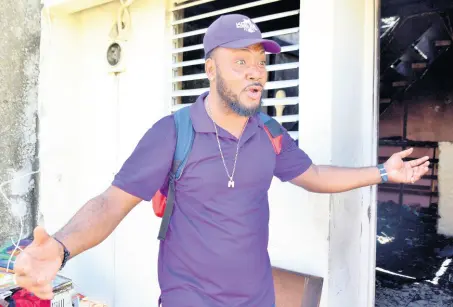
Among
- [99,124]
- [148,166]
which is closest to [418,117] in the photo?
[99,124]

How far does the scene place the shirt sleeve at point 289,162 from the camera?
209 centimetres

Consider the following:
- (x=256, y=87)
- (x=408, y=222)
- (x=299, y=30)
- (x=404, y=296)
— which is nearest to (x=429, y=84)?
(x=408, y=222)

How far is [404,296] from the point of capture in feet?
15.2

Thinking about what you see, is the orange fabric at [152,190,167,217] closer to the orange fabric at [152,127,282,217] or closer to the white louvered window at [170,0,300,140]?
the orange fabric at [152,127,282,217]

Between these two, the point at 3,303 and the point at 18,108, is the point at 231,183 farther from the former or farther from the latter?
the point at 18,108

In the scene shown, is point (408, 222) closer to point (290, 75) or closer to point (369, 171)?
point (290, 75)

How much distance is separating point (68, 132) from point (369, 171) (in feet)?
9.98

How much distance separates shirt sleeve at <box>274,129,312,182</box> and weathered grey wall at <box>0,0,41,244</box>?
2.88m

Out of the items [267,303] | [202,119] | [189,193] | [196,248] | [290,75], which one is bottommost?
[267,303]

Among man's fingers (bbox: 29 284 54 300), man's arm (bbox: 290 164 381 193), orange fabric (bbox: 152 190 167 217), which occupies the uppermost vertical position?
man's arm (bbox: 290 164 381 193)

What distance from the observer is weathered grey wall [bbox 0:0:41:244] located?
3828 mm

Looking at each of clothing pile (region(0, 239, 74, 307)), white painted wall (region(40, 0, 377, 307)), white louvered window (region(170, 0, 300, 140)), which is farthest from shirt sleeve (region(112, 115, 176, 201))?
clothing pile (region(0, 239, 74, 307))

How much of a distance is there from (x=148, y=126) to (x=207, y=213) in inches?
75.5

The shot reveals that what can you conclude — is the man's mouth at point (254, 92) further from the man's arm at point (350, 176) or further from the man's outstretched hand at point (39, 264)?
the man's outstretched hand at point (39, 264)
